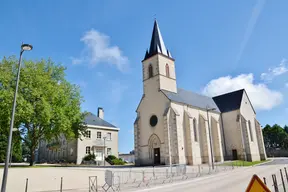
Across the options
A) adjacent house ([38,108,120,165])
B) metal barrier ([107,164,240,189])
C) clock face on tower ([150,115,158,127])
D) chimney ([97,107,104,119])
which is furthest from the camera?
chimney ([97,107,104,119])

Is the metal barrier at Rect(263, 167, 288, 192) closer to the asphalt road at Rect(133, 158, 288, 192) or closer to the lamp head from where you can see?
the asphalt road at Rect(133, 158, 288, 192)

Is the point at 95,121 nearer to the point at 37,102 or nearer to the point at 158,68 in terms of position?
the point at 158,68

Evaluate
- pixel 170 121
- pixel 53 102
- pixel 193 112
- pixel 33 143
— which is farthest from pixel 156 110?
pixel 33 143

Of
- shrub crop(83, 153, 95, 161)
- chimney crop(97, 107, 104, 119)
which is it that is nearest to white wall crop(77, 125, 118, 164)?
shrub crop(83, 153, 95, 161)

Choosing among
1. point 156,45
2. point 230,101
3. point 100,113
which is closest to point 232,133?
point 230,101

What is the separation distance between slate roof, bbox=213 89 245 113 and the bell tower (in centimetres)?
1328

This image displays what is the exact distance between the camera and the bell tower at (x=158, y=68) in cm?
3236

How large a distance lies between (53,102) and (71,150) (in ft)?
58.7

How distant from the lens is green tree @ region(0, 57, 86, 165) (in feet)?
69.6

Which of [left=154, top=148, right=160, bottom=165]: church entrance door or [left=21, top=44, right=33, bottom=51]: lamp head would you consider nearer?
[left=21, top=44, right=33, bottom=51]: lamp head

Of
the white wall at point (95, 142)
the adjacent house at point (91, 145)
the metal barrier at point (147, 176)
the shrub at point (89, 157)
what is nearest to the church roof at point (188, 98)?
the metal barrier at point (147, 176)

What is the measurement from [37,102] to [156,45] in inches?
748

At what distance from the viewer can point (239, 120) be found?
38250 mm

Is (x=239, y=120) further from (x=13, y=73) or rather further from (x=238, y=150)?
(x=13, y=73)
